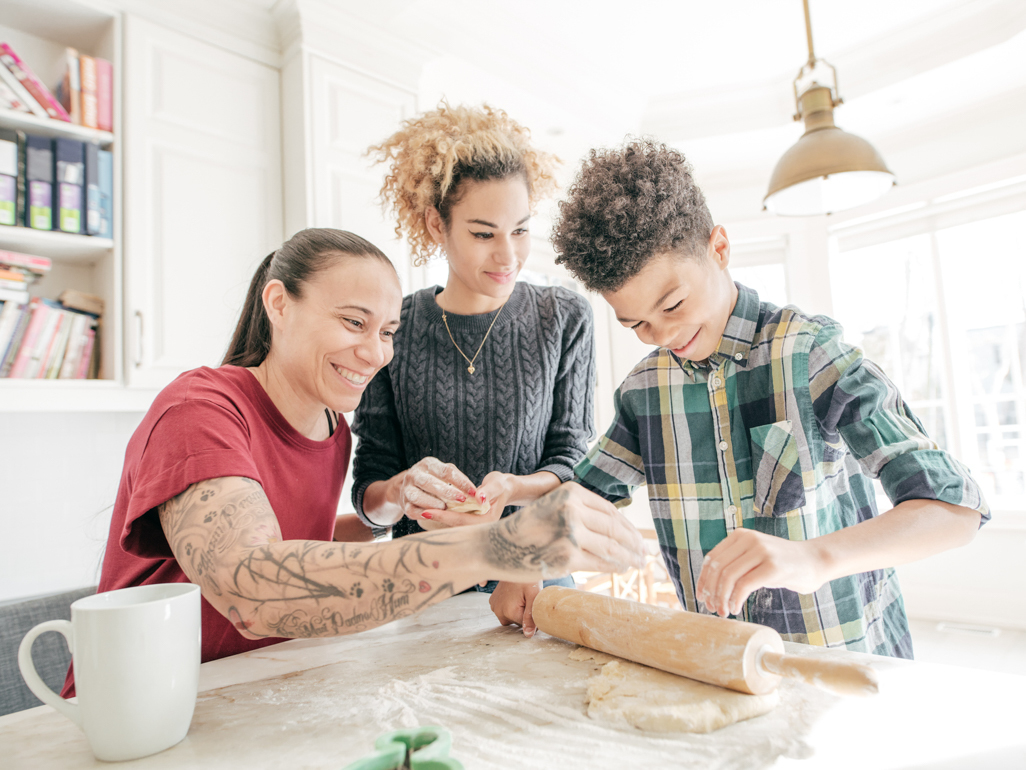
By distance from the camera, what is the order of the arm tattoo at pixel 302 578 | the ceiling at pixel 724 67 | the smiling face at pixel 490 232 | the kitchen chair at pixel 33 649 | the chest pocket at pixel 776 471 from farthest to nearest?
1. the ceiling at pixel 724 67
2. the smiling face at pixel 490 232
3. the kitchen chair at pixel 33 649
4. the chest pocket at pixel 776 471
5. the arm tattoo at pixel 302 578

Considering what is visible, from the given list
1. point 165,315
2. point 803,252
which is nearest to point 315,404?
point 165,315

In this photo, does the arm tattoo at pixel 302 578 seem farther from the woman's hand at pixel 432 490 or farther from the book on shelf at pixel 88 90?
the book on shelf at pixel 88 90

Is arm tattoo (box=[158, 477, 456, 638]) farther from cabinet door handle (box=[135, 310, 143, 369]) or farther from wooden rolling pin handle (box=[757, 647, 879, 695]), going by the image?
cabinet door handle (box=[135, 310, 143, 369])

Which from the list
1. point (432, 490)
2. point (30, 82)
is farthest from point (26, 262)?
point (432, 490)

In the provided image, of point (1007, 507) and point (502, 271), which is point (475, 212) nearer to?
point (502, 271)

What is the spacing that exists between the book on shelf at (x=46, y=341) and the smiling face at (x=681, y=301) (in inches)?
73.6

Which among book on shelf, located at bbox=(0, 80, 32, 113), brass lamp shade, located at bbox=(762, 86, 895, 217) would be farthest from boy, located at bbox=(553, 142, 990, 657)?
book on shelf, located at bbox=(0, 80, 32, 113)

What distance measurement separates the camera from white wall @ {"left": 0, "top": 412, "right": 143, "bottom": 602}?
2.12 m

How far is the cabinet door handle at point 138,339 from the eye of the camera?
2146mm

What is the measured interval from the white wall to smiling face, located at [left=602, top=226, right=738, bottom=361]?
73.6 inches

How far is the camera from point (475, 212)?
140 centimetres

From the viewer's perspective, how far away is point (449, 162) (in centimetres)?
138

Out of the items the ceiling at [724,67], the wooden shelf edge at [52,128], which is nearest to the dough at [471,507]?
the wooden shelf edge at [52,128]

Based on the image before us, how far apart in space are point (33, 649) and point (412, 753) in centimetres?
129
